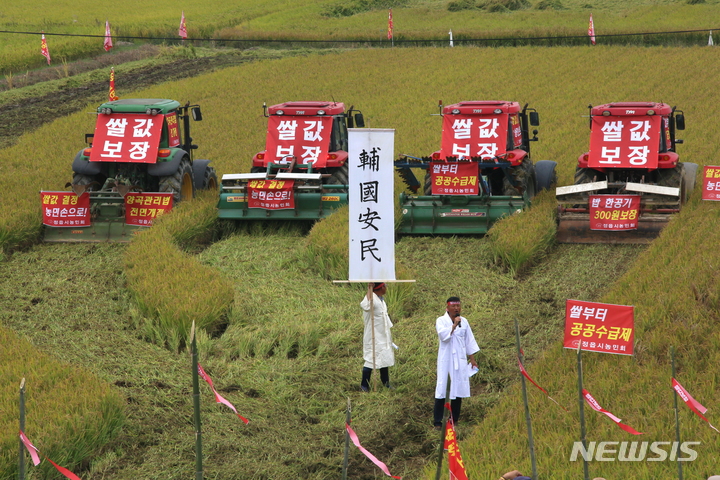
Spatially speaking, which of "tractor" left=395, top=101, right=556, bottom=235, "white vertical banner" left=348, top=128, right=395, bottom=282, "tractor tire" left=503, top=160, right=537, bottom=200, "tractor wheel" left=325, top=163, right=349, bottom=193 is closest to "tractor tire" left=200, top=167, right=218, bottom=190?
"tractor wheel" left=325, top=163, right=349, bottom=193

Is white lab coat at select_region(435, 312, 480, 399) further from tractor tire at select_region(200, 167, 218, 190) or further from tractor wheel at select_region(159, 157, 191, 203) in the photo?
tractor tire at select_region(200, 167, 218, 190)

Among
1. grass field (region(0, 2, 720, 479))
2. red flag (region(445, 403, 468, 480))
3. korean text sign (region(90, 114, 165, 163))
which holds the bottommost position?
grass field (region(0, 2, 720, 479))

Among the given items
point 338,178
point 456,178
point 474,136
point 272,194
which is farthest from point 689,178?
point 272,194

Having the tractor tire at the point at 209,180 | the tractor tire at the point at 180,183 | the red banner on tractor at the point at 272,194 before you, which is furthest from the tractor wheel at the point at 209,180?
the red banner on tractor at the point at 272,194

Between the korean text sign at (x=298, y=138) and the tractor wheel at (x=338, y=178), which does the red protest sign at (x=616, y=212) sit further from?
the korean text sign at (x=298, y=138)

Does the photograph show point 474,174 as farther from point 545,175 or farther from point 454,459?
point 454,459

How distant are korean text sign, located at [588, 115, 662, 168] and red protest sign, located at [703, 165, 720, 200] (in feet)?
3.33

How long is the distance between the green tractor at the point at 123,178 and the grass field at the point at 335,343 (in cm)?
47

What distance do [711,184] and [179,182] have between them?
792 centimetres

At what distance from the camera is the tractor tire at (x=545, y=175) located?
1581 cm

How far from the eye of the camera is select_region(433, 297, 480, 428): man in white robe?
7.84 m

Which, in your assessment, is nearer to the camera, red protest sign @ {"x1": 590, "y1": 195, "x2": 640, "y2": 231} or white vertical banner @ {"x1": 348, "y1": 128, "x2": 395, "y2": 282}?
white vertical banner @ {"x1": 348, "y1": 128, "x2": 395, "y2": 282}

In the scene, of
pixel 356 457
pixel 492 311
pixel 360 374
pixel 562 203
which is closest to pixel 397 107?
pixel 562 203

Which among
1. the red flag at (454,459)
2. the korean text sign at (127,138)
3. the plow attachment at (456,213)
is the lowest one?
the plow attachment at (456,213)
